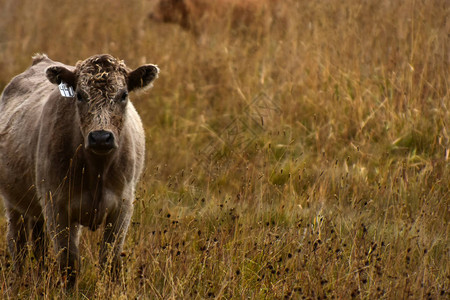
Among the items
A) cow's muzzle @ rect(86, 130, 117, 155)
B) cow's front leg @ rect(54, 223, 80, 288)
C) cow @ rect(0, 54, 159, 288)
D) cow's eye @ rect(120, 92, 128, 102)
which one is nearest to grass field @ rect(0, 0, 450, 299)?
cow's front leg @ rect(54, 223, 80, 288)

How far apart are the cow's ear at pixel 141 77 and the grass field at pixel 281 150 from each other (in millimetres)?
1146

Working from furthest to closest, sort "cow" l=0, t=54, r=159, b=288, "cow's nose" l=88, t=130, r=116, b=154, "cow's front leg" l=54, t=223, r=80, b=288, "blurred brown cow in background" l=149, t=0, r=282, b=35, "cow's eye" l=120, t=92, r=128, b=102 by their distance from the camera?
"blurred brown cow in background" l=149, t=0, r=282, b=35 → "cow's front leg" l=54, t=223, r=80, b=288 → "cow's eye" l=120, t=92, r=128, b=102 → "cow" l=0, t=54, r=159, b=288 → "cow's nose" l=88, t=130, r=116, b=154

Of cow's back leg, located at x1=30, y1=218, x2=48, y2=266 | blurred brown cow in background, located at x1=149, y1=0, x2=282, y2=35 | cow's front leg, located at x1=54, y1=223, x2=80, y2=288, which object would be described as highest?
blurred brown cow in background, located at x1=149, y1=0, x2=282, y2=35

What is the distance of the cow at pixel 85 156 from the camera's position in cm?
498

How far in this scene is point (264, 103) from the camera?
8508 millimetres

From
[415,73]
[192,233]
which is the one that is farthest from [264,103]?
[192,233]

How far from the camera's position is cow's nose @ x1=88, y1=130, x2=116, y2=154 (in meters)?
4.74

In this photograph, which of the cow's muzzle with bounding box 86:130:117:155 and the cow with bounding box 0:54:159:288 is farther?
the cow with bounding box 0:54:159:288

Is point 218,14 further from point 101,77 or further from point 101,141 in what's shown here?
point 101,141

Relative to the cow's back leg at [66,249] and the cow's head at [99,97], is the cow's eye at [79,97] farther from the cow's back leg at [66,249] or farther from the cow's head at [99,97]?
the cow's back leg at [66,249]

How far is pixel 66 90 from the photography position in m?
5.21

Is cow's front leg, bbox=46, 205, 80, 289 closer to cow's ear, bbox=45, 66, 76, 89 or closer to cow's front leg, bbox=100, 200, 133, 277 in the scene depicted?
cow's front leg, bbox=100, 200, 133, 277

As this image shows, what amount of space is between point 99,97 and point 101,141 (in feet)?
1.28

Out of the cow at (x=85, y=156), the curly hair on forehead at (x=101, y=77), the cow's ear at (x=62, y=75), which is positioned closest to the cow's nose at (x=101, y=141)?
the cow at (x=85, y=156)
